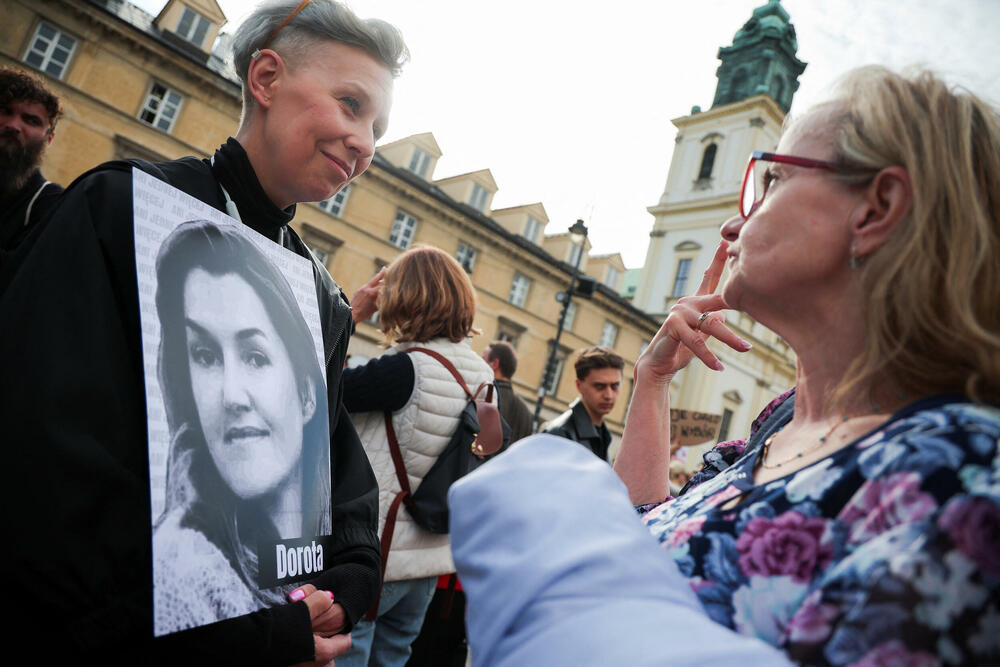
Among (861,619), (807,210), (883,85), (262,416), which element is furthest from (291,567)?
(883,85)

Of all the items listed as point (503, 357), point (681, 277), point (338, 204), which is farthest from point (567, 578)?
point (681, 277)

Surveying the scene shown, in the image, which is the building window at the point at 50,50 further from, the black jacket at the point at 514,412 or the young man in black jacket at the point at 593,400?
the young man in black jacket at the point at 593,400

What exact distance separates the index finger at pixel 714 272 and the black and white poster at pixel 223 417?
1.12 meters

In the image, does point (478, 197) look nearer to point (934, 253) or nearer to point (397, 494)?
point (397, 494)

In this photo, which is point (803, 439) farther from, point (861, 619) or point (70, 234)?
point (70, 234)

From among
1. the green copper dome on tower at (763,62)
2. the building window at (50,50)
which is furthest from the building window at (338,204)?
the green copper dome on tower at (763,62)

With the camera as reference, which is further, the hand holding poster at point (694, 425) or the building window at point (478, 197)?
the building window at point (478, 197)

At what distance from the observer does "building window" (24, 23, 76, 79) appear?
56.1ft

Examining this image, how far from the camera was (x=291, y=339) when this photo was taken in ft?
4.27

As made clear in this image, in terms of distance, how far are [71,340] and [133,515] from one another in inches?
11.6

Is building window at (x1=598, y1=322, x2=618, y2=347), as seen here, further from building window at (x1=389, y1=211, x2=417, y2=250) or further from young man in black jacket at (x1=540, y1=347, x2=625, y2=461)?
young man in black jacket at (x1=540, y1=347, x2=625, y2=461)

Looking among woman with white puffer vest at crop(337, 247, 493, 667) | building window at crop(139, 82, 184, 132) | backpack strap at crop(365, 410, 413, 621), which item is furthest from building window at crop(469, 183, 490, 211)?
backpack strap at crop(365, 410, 413, 621)

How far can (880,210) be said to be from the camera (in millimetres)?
973

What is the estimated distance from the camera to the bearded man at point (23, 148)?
2408mm
